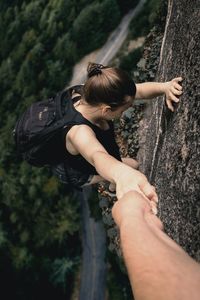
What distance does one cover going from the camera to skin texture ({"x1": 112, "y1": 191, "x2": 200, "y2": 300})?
70.7 inches

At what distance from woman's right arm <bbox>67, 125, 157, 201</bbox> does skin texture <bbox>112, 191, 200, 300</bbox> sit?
0.19 meters

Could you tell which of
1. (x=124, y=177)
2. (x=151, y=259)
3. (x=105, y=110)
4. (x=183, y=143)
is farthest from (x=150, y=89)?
(x=151, y=259)

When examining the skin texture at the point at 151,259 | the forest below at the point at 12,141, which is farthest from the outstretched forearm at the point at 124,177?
the forest below at the point at 12,141

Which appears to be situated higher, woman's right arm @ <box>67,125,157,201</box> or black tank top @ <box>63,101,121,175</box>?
woman's right arm @ <box>67,125,157,201</box>

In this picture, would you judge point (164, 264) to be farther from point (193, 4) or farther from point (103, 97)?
point (193, 4)

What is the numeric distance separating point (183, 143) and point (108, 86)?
1.30 metres

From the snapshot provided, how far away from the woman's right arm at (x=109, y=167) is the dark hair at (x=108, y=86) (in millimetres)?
342

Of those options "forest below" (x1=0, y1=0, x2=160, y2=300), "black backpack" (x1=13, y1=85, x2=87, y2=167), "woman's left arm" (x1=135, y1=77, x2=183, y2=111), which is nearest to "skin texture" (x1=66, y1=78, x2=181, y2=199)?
"woman's left arm" (x1=135, y1=77, x2=183, y2=111)

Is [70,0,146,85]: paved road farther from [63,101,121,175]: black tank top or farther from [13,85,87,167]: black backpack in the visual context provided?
[13,85,87,167]: black backpack

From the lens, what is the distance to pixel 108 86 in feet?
14.3

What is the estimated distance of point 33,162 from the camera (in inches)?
215

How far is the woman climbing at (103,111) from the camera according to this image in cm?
343

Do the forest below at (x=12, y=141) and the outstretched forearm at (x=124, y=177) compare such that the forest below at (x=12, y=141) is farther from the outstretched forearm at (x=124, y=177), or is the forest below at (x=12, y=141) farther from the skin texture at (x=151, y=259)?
the skin texture at (x=151, y=259)

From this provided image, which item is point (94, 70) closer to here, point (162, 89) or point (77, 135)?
point (77, 135)
